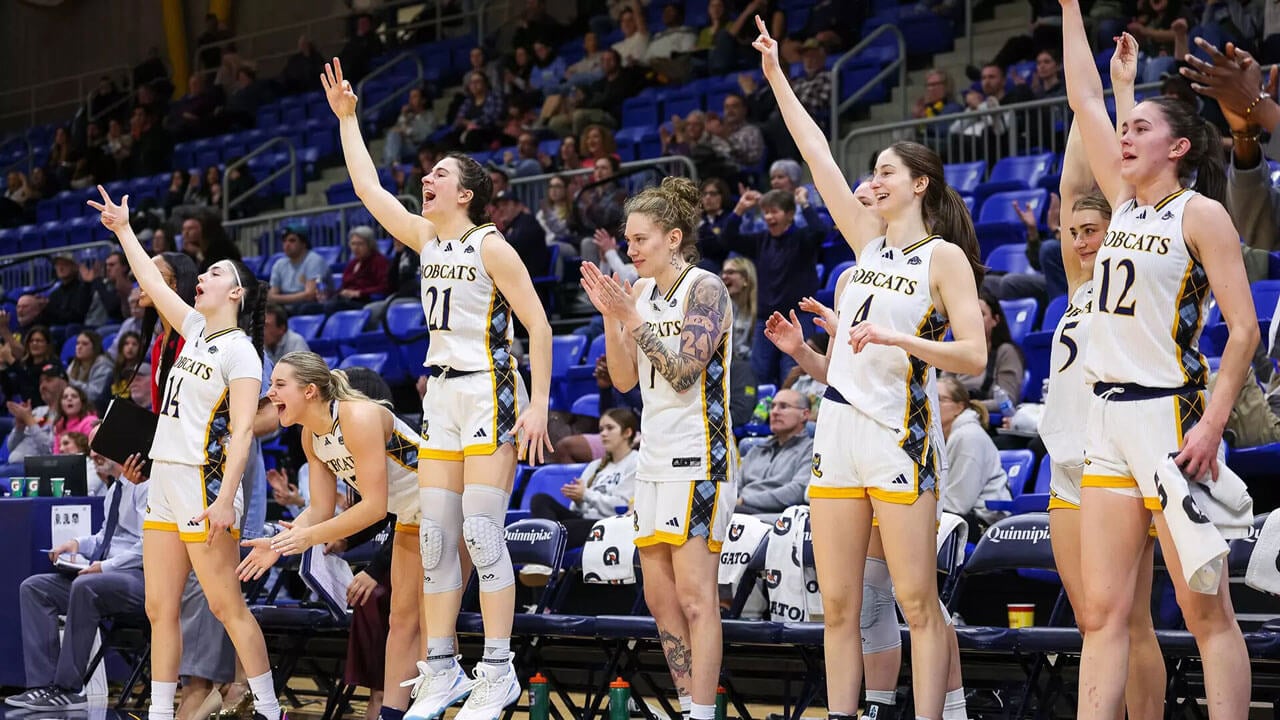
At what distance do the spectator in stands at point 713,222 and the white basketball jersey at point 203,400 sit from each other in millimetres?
4466

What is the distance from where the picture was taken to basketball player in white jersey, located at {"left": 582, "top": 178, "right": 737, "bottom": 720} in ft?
16.0

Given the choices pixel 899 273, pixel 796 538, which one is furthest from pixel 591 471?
pixel 899 273

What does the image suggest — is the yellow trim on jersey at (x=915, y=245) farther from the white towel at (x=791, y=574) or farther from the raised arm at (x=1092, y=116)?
the white towel at (x=791, y=574)

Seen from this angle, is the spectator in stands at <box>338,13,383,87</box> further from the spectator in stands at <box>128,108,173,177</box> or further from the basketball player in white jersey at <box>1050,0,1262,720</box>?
the basketball player in white jersey at <box>1050,0,1262,720</box>

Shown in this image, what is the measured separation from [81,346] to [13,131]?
39.6 feet

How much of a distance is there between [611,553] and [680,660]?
1.56 meters

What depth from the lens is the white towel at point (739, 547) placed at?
20.3 feet

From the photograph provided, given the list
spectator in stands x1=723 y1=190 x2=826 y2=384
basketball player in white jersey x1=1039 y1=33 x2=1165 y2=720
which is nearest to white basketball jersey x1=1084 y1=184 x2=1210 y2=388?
basketball player in white jersey x1=1039 y1=33 x2=1165 y2=720

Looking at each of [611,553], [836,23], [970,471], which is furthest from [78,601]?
[836,23]

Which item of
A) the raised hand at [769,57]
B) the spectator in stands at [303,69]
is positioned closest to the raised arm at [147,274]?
the raised hand at [769,57]

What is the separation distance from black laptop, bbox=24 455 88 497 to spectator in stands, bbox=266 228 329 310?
182 inches

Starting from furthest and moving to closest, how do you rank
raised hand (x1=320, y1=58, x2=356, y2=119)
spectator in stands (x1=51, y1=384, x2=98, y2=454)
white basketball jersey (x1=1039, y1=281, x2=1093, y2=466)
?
spectator in stands (x1=51, y1=384, x2=98, y2=454)
raised hand (x1=320, y1=58, x2=356, y2=119)
white basketball jersey (x1=1039, y1=281, x2=1093, y2=466)

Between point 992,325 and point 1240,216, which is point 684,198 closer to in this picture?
point 1240,216

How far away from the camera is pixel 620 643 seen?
587 cm
